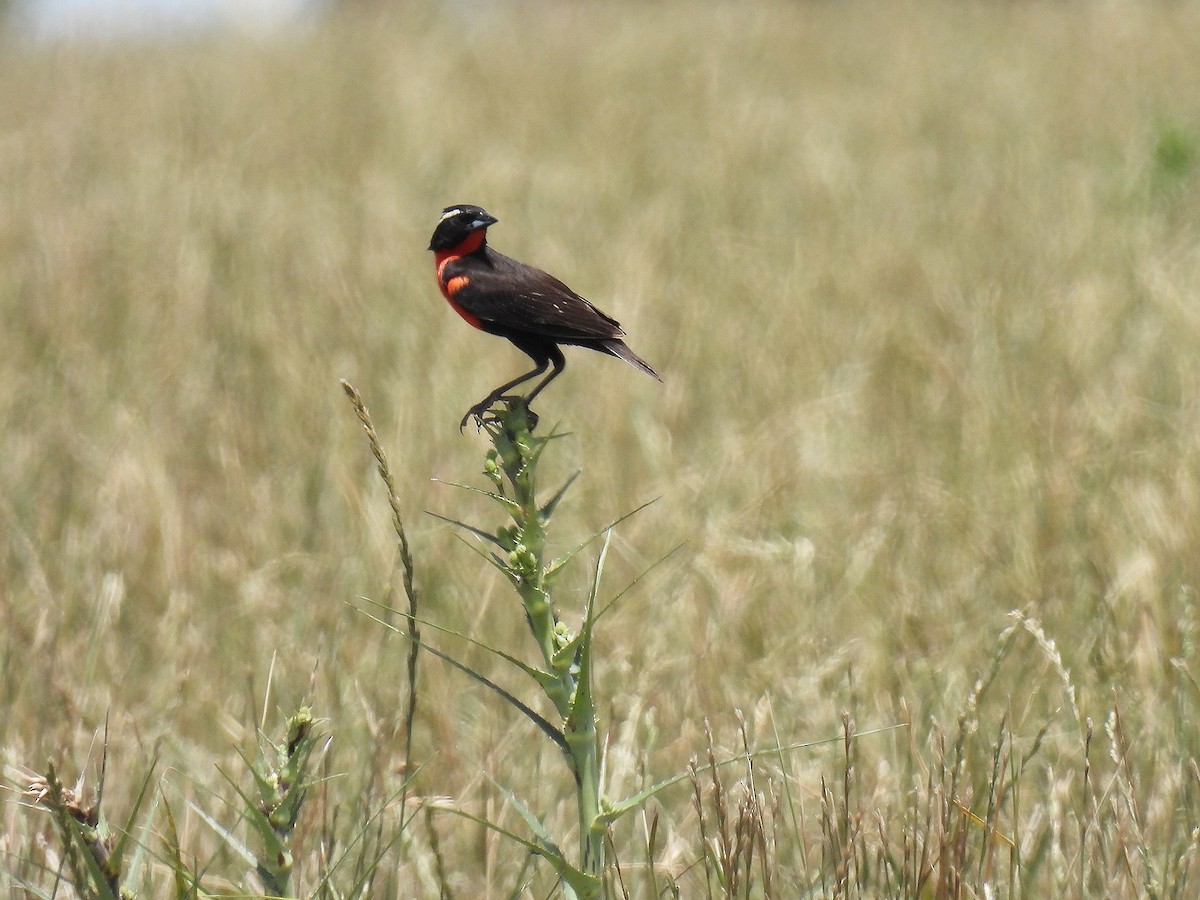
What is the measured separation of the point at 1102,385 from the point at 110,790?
3.33 metres

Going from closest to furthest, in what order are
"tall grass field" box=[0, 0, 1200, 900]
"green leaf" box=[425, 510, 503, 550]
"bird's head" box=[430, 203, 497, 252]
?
"green leaf" box=[425, 510, 503, 550] → "bird's head" box=[430, 203, 497, 252] → "tall grass field" box=[0, 0, 1200, 900]

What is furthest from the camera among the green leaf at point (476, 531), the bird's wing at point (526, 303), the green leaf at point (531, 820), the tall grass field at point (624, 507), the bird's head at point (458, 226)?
the tall grass field at point (624, 507)

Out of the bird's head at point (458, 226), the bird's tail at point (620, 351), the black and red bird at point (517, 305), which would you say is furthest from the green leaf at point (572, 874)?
the bird's head at point (458, 226)

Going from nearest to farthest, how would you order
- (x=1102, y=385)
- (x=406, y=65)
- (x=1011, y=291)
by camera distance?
1. (x=1102, y=385)
2. (x=1011, y=291)
3. (x=406, y=65)

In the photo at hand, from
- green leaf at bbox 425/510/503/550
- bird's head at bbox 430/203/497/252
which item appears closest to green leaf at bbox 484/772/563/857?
green leaf at bbox 425/510/503/550

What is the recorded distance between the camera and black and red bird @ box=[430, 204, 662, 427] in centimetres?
166

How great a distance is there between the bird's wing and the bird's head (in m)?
0.10

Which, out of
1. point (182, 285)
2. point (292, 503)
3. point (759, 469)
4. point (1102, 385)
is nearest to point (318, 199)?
point (182, 285)

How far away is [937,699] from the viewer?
111 inches

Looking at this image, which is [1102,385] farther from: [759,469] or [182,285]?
[182,285]

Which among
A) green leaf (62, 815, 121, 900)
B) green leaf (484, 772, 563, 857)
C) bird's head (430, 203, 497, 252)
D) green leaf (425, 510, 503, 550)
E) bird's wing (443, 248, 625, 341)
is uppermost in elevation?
bird's head (430, 203, 497, 252)

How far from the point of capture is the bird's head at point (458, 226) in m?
1.79

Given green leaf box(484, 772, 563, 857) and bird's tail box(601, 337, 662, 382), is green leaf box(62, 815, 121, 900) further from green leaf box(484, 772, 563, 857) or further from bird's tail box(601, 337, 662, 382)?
bird's tail box(601, 337, 662, 382)

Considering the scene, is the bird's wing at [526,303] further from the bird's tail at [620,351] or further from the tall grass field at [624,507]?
the tall grass field at [624,507]
